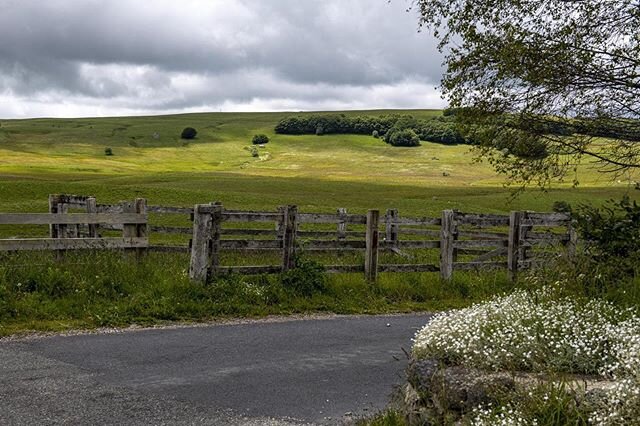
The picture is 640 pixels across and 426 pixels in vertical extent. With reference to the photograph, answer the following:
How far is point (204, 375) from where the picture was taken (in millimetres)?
8336

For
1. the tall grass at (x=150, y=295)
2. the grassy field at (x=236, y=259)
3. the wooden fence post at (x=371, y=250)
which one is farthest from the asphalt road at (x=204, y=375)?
the wooden fence post at (x=371, y=250)

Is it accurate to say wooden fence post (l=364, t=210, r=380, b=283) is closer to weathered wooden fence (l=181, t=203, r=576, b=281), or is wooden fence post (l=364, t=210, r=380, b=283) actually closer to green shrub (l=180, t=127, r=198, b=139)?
weathered wooden fence (l=181, t=203, r=576, b=281)

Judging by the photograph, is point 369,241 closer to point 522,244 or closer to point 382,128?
→ point 522,244

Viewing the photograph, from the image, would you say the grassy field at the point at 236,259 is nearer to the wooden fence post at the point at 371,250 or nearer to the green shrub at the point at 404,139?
the wooden fence post at the point at 371,250

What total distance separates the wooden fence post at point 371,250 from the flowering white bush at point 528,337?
765cm

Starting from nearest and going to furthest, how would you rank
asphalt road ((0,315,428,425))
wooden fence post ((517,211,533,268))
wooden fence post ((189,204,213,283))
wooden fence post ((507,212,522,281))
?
asphalt road ((0,315,428,425))
wooden fence post ((189,204,213,283))
wooden fence post ((507,212,522,281))
wooden fence post ((517,211,533,268))

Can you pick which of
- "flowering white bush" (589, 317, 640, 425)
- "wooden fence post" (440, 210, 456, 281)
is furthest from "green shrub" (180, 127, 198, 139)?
"flowering white bush" (589, 317, 640, 425)

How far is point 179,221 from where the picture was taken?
32.5 metres

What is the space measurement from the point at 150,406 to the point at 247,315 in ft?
17.4

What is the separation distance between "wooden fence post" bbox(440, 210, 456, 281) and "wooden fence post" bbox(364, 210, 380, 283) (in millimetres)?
1735

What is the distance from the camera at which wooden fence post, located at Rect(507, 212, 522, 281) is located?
1691cm

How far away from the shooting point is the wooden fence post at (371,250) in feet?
49.5

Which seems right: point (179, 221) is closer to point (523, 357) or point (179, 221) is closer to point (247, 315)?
point (247, 315)

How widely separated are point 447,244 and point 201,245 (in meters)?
6.02
